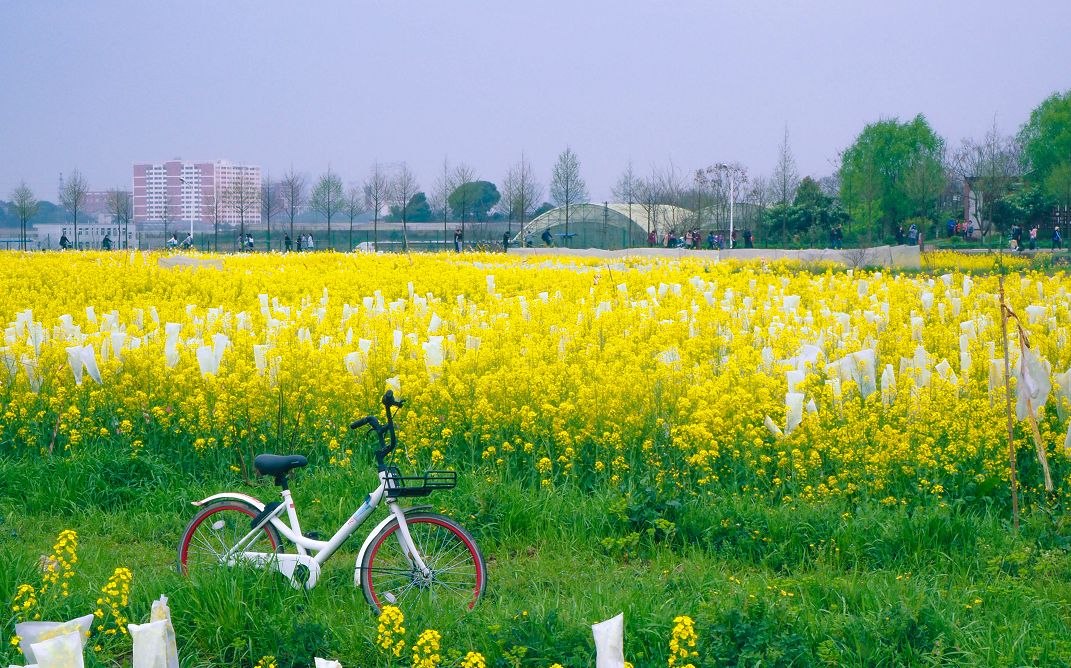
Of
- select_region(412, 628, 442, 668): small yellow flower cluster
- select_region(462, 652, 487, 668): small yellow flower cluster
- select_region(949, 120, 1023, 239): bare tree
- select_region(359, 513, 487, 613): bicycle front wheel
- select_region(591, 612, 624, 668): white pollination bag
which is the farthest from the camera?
select_region(949, 120, 1023, 239): bare tree

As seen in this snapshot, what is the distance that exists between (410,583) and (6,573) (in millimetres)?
1583

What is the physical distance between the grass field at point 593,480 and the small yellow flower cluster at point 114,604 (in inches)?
0.9

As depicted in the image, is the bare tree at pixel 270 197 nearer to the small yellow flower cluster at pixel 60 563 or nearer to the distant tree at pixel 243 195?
the distant tree at pixel 243 195

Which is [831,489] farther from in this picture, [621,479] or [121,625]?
[121,625]

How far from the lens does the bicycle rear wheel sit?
162 inches

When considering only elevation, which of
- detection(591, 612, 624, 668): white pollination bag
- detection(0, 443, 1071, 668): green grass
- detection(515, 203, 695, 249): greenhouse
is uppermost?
detection(515, 203, 695, 249): greenhouse

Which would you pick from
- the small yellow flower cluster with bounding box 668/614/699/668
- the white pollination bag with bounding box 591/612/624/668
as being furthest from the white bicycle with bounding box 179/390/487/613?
the white pollination bag with bounding box 591/612/624/668

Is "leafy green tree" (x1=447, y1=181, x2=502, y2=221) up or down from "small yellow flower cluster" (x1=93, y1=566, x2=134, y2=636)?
up

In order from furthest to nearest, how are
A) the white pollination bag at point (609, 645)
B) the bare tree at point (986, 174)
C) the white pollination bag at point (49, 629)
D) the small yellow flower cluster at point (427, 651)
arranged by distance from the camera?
1. the bare tree at point (986, 174)
2. the small yellow flower cluster at point (427, 651)
3. the white pollination bag at point (49, 629)
4. the white pollination bag at point (609, 645)

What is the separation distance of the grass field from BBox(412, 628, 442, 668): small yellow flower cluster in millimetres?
112

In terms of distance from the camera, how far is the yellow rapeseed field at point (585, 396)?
5371mm

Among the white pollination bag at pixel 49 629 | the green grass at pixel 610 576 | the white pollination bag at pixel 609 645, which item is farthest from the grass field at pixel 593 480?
the white pollination bag at pixel 609 645

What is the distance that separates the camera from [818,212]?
4869 cm

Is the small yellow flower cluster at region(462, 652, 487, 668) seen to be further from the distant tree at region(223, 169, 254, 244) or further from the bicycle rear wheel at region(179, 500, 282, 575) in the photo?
the distant tree at region(223, 169, 254, 244)
